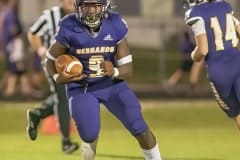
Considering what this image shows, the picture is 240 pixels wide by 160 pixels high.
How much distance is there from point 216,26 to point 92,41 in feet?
4.42

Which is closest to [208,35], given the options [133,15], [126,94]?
[126,94]

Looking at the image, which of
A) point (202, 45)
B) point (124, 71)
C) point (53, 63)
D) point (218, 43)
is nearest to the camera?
point (124, 71)

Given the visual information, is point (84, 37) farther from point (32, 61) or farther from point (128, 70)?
point (32, 61)

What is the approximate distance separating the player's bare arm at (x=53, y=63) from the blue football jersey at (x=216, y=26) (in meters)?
1.35

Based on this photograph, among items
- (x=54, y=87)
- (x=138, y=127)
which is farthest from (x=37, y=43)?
(x=138, y=127)

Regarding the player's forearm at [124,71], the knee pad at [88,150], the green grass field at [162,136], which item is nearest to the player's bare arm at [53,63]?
the player's forearm at [124,71]

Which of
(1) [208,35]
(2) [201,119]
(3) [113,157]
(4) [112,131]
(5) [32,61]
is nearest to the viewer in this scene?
(1) [208,35]

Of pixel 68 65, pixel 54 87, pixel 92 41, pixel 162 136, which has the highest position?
pixel 92 41

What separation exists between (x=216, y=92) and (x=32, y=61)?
1045cm

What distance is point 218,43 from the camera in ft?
28.4

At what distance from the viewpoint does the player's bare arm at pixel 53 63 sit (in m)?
7.96

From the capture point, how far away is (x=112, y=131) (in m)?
12.8

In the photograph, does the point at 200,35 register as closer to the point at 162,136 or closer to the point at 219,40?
the point at 219,40

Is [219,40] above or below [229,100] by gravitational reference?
above
